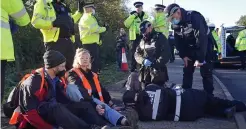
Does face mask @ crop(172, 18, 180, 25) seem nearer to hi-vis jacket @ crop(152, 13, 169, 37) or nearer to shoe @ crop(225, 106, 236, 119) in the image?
shoe @ crop(225, 106, 236, 119)

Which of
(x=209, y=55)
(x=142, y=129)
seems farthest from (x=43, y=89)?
(x=209, y=55)

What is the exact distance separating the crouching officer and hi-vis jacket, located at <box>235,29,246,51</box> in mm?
9711

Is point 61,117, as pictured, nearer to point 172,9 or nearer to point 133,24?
point 172,9

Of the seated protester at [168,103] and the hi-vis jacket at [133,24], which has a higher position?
the hi-vis jacket at [133,24]

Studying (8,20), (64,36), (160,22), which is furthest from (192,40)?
(160,22)

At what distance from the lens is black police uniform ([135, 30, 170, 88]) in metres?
7.55

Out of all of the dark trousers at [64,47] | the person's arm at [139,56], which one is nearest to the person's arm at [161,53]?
the person's arm at [139,56]

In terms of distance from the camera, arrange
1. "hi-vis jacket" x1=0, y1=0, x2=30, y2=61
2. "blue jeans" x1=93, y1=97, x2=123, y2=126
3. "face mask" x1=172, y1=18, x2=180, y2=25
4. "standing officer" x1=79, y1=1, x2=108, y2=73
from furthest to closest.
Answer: "standing officer" x1=79, y1=1, x2=108, y2=73 < "face mask" x1=172, y1=18, x2=180, y2=25 < "blue jeans" x1=93, y1=97, x2=123, y2=126 < "hi-vis jacket" x1=0, y1=0, x2=30, y2=61

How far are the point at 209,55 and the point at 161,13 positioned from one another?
15.4ft

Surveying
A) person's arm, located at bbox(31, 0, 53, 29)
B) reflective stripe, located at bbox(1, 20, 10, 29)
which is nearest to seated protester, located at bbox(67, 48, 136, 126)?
person's arm, located at bbox(31, 0, 53, 29)

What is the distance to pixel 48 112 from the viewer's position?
15.9 feet

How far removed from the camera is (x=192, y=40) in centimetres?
775

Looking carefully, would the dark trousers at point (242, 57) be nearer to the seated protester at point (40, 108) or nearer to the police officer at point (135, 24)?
the police officer at point (135, 24)

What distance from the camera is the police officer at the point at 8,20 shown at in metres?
4.57
